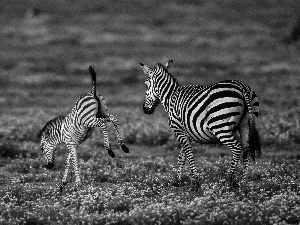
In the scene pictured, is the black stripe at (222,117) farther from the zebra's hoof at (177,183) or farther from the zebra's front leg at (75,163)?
the zebra's front leg at (75,163)

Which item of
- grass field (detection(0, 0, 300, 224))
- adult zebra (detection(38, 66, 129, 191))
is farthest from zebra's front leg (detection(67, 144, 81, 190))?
grass field (detection(0, 0, 300, 224))

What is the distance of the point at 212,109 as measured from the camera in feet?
46.3

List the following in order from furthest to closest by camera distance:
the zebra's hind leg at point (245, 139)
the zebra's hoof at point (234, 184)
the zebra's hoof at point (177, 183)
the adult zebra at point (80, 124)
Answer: the adult zebra at point (80, 124)
the zebra's hoof at point (177, 183)
the zebra's hind leg at point (245, 139)
the zebra's hoof at point (234, 184)

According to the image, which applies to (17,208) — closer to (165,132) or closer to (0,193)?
(0,193)

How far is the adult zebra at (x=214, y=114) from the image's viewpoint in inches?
551

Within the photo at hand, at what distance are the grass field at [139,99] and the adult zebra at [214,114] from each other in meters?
0.78

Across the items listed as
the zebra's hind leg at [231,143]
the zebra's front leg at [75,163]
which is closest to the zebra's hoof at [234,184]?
the zebra's hind leg at [231,143]

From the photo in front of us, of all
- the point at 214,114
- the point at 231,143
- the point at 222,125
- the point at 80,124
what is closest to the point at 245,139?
the point at 231,143

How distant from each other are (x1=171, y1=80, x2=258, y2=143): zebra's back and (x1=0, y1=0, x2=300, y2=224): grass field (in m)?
1.12

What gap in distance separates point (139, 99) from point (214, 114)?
22.2 m

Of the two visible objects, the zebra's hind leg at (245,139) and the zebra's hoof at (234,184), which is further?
the zebra's hind leg at (245,139)

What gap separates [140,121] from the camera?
2719 centimetres

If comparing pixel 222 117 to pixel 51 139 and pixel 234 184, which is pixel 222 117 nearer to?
pixel 234 184

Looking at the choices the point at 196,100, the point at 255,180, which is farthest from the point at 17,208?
the point at 255,180
